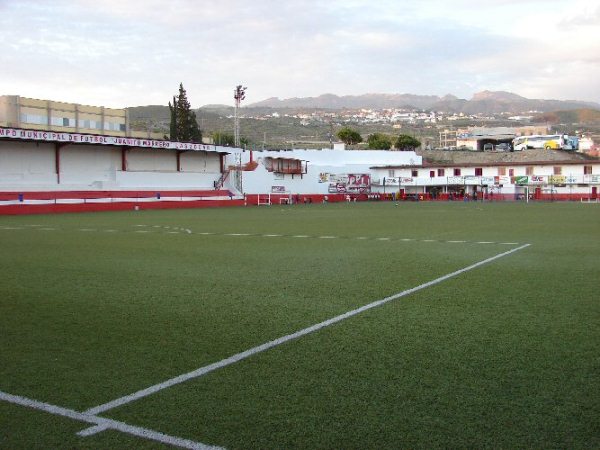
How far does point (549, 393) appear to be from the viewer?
13.9ft

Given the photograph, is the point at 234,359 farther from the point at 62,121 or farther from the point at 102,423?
the point at 62,121

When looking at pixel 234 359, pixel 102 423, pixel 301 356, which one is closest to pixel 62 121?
pixel 234 359

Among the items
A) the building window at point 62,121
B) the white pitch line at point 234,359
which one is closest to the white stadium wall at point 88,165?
the building window at point 62,121

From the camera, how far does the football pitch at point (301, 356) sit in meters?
3.70

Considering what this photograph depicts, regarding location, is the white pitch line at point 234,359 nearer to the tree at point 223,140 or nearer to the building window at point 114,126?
the tree at point 223,140

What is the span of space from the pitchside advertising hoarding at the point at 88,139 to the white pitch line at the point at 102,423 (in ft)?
137

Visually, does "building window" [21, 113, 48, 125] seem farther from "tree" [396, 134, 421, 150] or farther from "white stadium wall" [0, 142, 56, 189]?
"tree" [396, 134, 421, 150]

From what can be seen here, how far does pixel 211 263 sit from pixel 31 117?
74.8 meters

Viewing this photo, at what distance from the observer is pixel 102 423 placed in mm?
3816

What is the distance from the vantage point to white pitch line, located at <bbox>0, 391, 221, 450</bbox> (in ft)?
11.6

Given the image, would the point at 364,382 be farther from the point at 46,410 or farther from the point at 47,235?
the point at 47,235

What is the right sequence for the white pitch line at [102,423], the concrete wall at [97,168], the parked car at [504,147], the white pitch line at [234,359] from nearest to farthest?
the white pitch line at [102,423] < the white pitch line at [234,359] < the concrete wall at [97,168] < the parked car at [504,147]

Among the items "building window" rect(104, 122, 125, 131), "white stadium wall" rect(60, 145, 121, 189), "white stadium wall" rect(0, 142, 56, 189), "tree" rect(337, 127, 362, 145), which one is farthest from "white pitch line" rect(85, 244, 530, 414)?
"tree" rect(337, 127, 362, 145)

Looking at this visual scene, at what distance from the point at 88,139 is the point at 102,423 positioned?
47934mm
